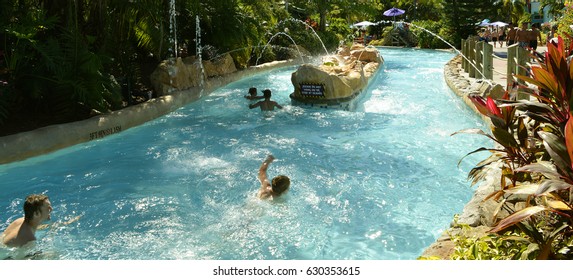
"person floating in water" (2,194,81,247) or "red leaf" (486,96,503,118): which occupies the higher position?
"red leaf" (486,96,503,118)

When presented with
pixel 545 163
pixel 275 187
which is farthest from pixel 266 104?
pixel 545 163

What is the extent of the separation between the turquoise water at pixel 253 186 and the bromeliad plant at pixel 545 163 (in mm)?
1305

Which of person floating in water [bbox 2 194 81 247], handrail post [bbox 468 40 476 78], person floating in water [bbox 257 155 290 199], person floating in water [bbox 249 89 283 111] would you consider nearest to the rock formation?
person floating in water [bbox 249 89 283 111]

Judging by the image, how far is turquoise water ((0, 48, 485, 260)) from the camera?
5254 mm

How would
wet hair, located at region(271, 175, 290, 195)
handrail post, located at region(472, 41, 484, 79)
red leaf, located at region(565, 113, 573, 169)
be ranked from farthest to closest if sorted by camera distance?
handrail post, located at region(472, 41, 484, 79) < wet hair, located at region(271, 175, 290, 195) < red leaf, located at region(565, 113, 573, 169)

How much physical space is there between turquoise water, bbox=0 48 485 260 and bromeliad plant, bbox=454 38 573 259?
1305mm

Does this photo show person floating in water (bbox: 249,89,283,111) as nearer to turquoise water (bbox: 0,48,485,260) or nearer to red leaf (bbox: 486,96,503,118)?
turquoise water (bbox: 0,48,485,260)

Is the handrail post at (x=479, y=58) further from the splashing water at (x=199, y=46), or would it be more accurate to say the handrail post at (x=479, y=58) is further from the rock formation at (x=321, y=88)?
the splashing water at (x=199, y=46)

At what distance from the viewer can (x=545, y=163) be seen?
371 centimetres

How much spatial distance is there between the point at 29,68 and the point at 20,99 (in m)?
0.55

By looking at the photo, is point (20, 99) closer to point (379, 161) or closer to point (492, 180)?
point (379, 161)

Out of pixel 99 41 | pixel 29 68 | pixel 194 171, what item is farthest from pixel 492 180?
pixel 99 41

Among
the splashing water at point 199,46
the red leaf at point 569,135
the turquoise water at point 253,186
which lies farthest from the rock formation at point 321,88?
the red leaf at point 569,135

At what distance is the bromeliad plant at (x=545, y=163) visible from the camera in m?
3.18
